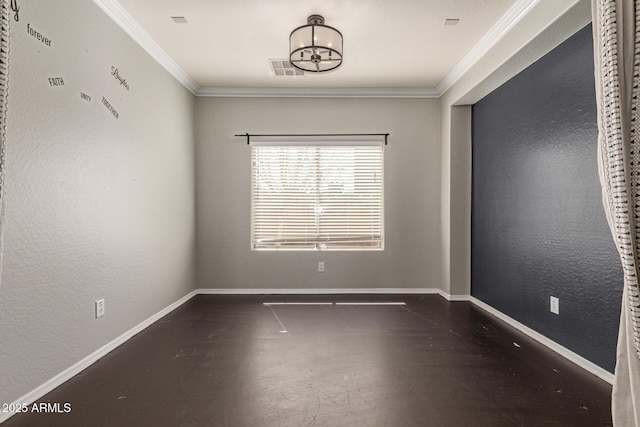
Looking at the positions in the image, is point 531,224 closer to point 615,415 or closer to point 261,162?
point 615,415

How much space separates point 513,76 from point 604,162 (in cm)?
223

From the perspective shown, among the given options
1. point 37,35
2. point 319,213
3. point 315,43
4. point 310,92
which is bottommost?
point 319,213

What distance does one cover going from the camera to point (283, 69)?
3.94 meters

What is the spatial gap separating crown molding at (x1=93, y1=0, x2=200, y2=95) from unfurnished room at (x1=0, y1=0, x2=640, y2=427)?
0.02 meters

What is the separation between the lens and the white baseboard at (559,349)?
7.54ft

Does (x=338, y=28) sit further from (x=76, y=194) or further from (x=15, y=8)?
(x=76, y=194)

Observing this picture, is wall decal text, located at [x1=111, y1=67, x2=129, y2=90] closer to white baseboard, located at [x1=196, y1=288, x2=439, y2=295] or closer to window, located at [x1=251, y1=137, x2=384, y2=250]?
window, located at [x1=251, y1=137, x2=384, y2=250]

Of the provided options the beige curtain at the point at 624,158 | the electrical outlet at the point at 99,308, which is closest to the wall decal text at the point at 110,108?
the electrical outlet at the point at 99,308

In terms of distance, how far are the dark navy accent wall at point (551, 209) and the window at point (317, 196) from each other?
1.36 meters

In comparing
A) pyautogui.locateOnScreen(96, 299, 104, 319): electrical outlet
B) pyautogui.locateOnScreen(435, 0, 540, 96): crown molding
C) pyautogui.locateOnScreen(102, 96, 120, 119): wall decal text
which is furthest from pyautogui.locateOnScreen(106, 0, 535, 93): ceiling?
pyautogui.locateOnScreen(96, 299, 104, 319): electrical outlet

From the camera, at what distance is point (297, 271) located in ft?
15.4

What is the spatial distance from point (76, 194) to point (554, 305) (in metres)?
3.47

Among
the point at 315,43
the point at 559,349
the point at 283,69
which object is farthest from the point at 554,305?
the point at 283,69

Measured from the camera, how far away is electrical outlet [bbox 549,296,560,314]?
8.96 ft
